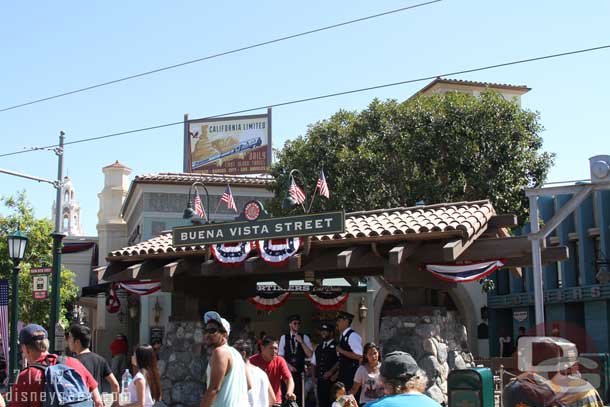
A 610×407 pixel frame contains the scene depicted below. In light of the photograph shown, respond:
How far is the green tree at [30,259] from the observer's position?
24250 millimetres

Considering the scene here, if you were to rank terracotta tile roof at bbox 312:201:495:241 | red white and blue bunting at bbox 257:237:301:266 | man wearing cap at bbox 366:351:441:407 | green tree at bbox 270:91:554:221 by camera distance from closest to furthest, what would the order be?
1. man wearing cap at bbox 366:351:441:407
2. terracotta tile roof at bbox 312:201:495:241
3. red white and blue bunting at bbox 257:237:301:266
4. green tree at bbox 270:91:554:221

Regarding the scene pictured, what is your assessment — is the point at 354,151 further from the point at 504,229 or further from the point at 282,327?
the point at 504,229

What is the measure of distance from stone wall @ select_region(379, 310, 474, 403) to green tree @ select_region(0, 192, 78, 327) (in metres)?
15.0

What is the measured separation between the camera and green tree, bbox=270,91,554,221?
77.9 ft

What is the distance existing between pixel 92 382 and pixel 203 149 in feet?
105

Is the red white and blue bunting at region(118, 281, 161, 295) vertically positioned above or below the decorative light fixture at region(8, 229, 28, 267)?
below

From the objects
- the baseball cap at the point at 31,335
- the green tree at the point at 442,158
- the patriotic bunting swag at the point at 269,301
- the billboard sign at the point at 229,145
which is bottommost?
the baseball cap at the point at 31,335

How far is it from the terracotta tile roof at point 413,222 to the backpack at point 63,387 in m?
6.36

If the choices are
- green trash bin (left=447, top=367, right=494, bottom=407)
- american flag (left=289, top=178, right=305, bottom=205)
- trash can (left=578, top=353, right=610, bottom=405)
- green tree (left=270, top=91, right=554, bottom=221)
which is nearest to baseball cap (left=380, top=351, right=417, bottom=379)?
green trash bin (left=447, top=367, right=494, bottom=407)

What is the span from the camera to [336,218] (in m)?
11.8

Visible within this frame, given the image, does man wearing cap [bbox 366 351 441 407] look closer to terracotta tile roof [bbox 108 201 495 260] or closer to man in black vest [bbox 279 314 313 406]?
terracotta tile roof [bbox 108 201 495 260]

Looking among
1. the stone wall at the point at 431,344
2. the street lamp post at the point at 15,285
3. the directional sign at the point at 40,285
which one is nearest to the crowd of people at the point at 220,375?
the stone wall at the point at 431,344

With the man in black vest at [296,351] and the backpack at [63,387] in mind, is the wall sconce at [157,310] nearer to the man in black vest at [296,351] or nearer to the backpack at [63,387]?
the man in black vest at [296,351]

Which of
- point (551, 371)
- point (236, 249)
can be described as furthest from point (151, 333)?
point (551, 371)
